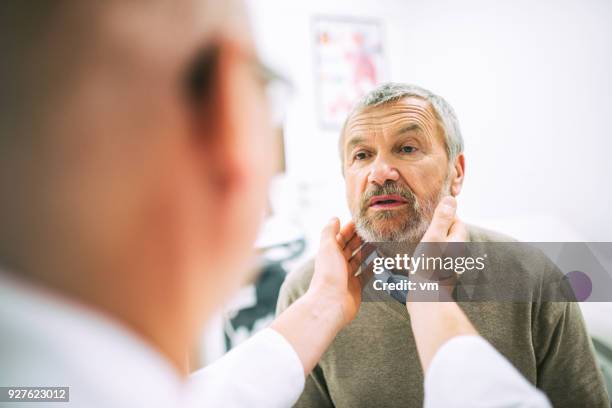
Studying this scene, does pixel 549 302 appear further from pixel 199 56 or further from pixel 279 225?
pixel 199 56

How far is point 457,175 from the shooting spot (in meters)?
0.76

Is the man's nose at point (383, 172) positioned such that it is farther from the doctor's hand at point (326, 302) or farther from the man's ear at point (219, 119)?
the man's ear at point (219, 119)

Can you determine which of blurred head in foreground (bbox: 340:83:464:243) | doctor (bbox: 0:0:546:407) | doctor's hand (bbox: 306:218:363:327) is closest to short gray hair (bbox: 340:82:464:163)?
blurred head in foreground (bbox: 340:83:464:243)

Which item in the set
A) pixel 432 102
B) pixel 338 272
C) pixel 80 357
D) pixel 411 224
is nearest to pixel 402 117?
pixel 432 102

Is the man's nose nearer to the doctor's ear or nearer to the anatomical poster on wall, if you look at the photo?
the anatomical poster on wall

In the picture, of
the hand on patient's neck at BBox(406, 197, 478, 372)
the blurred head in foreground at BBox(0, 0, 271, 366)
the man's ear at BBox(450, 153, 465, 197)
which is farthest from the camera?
the man's ear at BBox(450, 153, 465, 197)

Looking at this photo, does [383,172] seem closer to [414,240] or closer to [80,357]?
[414,240]

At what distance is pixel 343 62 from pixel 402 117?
211mm

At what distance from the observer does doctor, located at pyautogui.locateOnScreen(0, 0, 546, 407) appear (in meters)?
0.32

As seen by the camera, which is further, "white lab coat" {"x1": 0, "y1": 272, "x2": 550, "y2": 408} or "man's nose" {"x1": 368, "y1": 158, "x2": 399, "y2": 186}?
"man's nose" {"x1": 368, "y1": 158, "x2": 399, "y2": 186}

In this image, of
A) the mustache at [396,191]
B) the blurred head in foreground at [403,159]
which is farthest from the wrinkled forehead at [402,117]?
the mustache at [396,191]

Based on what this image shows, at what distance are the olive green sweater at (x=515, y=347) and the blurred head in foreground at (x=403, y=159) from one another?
112mm

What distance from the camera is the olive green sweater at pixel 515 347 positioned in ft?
2.33

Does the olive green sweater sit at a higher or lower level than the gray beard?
lower
